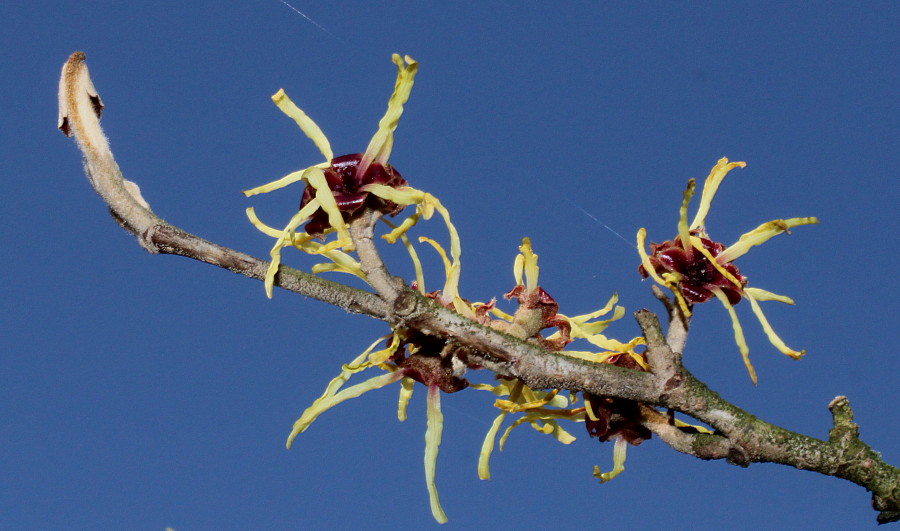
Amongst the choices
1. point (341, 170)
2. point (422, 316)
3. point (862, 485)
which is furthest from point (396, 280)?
point (862, 485)

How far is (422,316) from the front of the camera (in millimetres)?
1898

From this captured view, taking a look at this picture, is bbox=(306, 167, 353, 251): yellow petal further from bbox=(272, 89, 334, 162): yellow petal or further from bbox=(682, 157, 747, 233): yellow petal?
bbox=(682, 157, 747, 233): yellow petal

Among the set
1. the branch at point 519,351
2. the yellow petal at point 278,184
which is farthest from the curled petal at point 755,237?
the yellow petal at point 278,184

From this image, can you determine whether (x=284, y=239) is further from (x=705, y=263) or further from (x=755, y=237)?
(x=755, y=237)

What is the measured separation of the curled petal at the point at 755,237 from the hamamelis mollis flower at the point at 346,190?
72cm

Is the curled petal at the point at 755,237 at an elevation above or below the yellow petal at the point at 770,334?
above

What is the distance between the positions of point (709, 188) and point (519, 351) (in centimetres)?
72

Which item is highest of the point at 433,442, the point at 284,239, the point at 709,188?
the point at 709,188

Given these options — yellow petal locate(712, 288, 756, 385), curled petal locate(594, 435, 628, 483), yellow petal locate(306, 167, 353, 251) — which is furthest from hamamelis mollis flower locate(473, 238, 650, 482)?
yellow petal locate(306, 167, 353, 251)

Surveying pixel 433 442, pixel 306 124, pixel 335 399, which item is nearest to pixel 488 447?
pixel 433 442

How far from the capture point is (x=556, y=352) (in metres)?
2.08

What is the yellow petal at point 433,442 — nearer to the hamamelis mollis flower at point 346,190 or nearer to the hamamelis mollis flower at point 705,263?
the hamamelis mollis flower at point 346,190

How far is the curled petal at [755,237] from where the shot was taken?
78.6 inches

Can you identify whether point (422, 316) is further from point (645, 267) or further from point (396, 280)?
point (645, 267)
